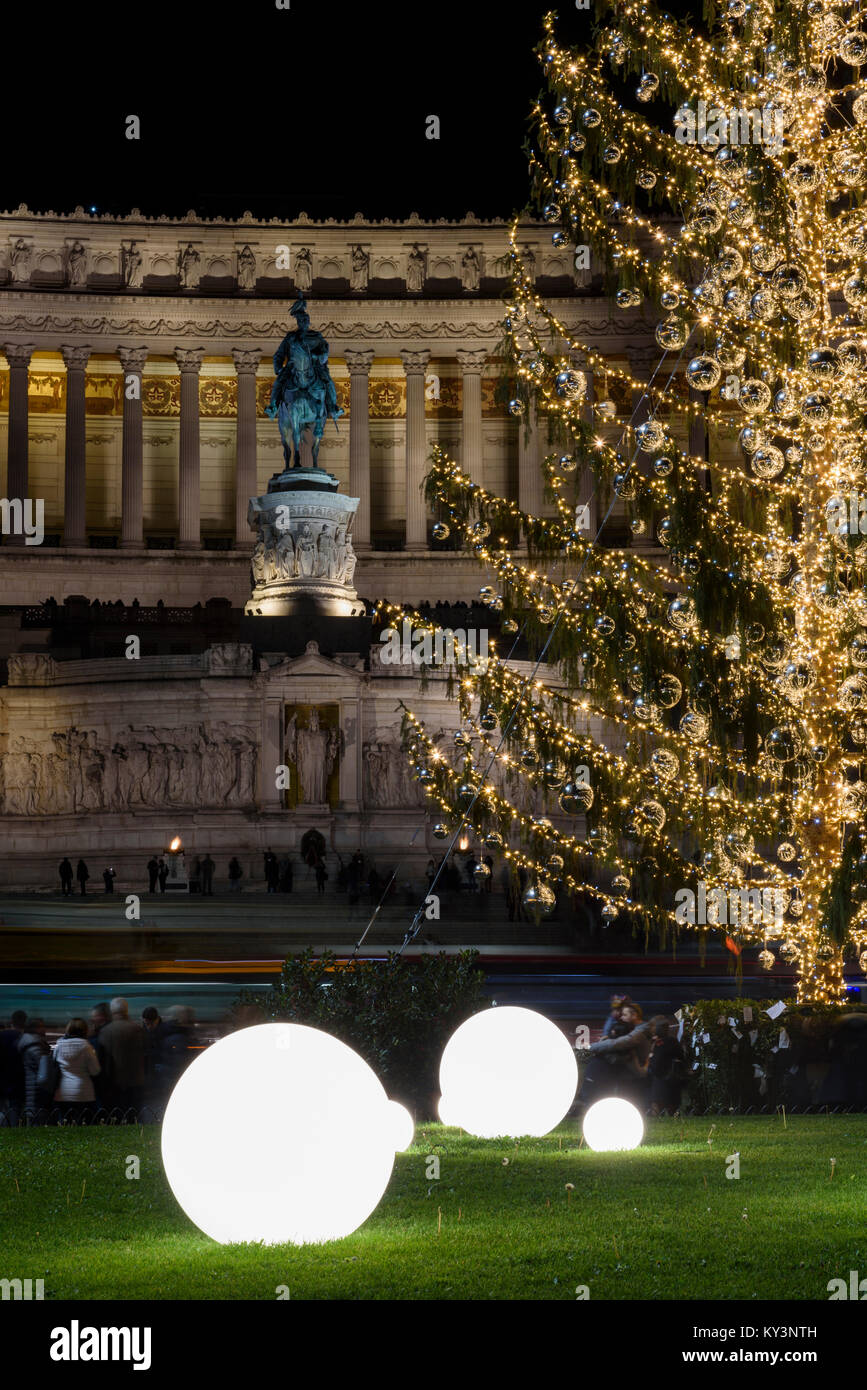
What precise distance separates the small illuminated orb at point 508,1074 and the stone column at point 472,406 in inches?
2625

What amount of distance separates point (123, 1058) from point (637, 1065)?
5001 mm

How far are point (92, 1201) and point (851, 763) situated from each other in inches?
380

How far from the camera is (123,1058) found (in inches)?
704

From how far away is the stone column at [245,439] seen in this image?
265 feet

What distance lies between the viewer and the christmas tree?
1756 centimetres

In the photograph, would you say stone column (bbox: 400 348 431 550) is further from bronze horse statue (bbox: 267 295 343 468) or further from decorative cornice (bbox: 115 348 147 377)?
bronze horse statue (bbox: 267 295 343 468)

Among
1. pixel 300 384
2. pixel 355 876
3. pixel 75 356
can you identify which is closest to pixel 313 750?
pixel 355 876

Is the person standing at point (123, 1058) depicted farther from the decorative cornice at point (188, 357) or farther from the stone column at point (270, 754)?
the decorative cornice at point (188, 357)

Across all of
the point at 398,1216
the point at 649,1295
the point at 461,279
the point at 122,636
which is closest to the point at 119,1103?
the point at 398,1216

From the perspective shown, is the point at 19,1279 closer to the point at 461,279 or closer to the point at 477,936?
the point at 477,936

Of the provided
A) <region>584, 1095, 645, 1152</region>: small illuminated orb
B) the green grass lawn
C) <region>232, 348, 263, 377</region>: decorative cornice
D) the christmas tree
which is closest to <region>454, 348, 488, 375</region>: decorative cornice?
<region>232, 348, 263, 377</region>: decorative cornice

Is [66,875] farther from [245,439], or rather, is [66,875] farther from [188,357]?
[188,357]

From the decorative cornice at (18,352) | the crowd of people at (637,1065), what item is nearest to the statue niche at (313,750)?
the crowd of people at (637,1065)

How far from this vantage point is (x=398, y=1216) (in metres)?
12.1
